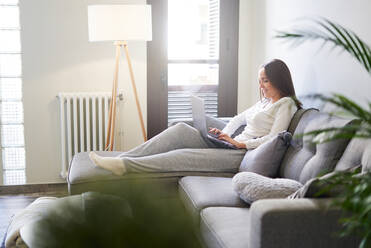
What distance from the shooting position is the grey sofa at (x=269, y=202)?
1.84 meters

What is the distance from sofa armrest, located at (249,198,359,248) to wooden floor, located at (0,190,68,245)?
2.24m

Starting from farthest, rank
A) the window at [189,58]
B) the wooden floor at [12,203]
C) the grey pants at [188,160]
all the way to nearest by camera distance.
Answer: the window at [189,58] < the wooden floor at [12,203] < the grey pants at [188,160]

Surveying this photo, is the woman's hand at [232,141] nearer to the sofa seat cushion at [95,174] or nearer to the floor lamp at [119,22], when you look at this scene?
the sofa seat cushion at [95,174]

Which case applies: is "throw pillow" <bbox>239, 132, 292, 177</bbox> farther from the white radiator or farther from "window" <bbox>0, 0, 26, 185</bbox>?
"window" <bbox>0, 0, 26, 185</bbox>

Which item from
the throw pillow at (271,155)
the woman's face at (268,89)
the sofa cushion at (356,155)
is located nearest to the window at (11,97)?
the woman's face at (268,89)

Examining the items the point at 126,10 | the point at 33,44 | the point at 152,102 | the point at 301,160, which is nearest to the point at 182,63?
the point at 152,102

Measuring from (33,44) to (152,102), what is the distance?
1.17 meters

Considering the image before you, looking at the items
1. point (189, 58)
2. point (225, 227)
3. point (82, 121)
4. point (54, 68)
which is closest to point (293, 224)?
point (225, 227)

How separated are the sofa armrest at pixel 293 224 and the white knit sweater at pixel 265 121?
3.93 feet

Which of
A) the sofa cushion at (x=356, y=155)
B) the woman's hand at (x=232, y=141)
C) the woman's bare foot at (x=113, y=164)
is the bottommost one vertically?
the woman's bare foot at (x=113, y=164)

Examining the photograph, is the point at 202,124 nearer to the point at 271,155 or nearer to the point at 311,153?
the point at 271,155

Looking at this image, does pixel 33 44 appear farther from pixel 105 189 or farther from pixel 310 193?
pixel 105 189

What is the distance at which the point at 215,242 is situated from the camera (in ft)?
7.16

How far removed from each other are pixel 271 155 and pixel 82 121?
1.99 m
